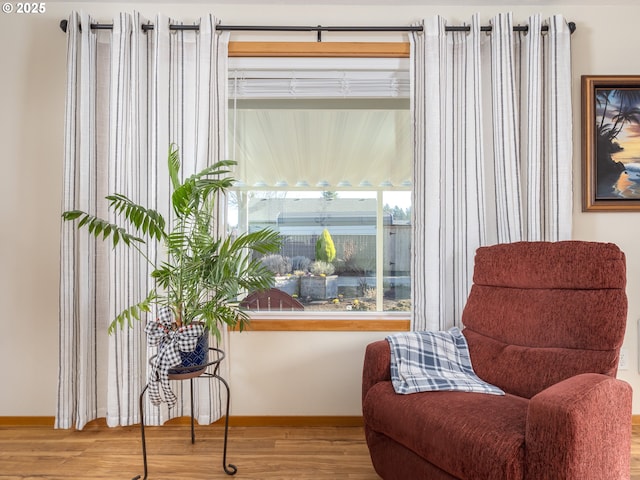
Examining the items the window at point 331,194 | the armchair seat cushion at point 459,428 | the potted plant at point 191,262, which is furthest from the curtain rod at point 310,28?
the armchair seat cushion at point 459,428

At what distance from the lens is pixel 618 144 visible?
2.43 meters

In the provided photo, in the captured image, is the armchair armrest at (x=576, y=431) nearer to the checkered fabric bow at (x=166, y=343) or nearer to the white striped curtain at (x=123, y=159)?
the checkered fabric bow at (x=166, y=343)

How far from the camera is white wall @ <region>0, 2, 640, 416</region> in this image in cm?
246

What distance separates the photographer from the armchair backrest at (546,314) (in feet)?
5.35

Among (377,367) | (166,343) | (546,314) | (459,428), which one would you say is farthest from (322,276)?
(459,428)

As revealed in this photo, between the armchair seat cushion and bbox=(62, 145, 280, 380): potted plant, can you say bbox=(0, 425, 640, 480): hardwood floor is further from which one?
bbox=(62, 145, 280, 380): potted plant

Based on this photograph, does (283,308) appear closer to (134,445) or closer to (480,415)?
(134,445)

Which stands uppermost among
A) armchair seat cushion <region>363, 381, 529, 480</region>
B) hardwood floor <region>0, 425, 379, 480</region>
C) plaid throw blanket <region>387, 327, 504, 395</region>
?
plaid throw blanket <region>387, 327, 504, 395</region>

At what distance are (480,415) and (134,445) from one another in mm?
1803

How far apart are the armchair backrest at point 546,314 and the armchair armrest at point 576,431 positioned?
0.99 ft

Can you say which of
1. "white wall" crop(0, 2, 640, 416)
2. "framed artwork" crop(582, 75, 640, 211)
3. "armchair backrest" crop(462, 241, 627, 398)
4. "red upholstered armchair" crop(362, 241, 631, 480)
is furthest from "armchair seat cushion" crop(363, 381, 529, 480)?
"framed artwork" crop(582, 75, 640, 211)

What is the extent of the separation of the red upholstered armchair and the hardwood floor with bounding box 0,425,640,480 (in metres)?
0.41

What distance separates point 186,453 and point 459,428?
56.8 inches

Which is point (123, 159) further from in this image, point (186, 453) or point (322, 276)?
point (186, 453)
